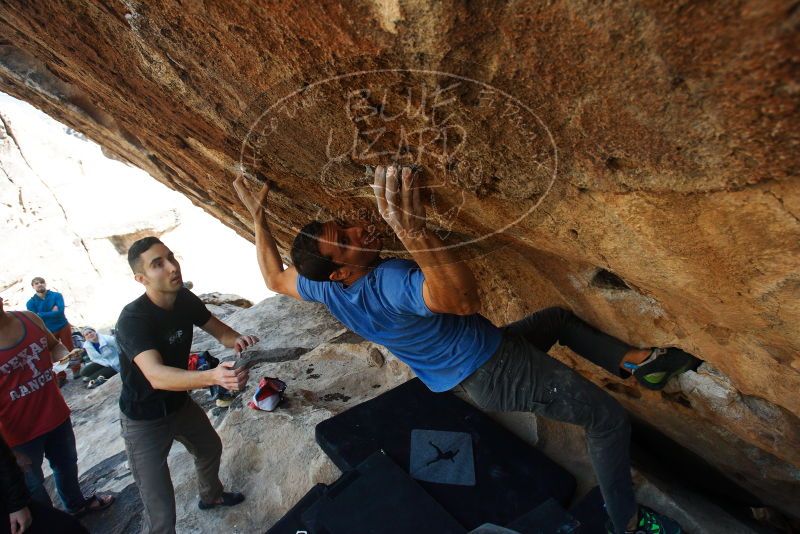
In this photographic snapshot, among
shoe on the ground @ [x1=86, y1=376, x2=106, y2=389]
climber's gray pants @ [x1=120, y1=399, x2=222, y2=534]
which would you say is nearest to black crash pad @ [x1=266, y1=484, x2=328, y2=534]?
climber's gray pants @ [x1=120, y1=399, x2=222, y2=534]

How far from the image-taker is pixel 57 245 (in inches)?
601

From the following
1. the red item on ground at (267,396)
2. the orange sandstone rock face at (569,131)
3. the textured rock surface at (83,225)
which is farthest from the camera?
the textured rock surface at (83,225)

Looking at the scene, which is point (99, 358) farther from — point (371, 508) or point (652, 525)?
point (652, 525)

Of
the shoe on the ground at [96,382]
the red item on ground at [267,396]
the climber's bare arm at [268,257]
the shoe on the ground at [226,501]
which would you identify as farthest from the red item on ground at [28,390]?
the shoe on the ground at [96,382]

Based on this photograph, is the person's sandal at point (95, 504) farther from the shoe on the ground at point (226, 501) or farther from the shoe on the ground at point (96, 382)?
the shoe on the ground at point (96, 382)

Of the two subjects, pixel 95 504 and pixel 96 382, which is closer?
pixel 95 504

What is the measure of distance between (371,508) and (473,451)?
64cm

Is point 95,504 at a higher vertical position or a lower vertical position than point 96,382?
lower

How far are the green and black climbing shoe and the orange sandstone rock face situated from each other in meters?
0.07

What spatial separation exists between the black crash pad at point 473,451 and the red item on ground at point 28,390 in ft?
5.05

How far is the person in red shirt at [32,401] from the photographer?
2.46 meters

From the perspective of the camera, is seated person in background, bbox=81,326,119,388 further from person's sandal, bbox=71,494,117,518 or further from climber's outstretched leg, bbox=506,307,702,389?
climber's outstretched leg, bbox=506,307,702,389

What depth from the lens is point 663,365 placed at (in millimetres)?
2090

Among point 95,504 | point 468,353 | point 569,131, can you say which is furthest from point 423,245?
point 95,504
